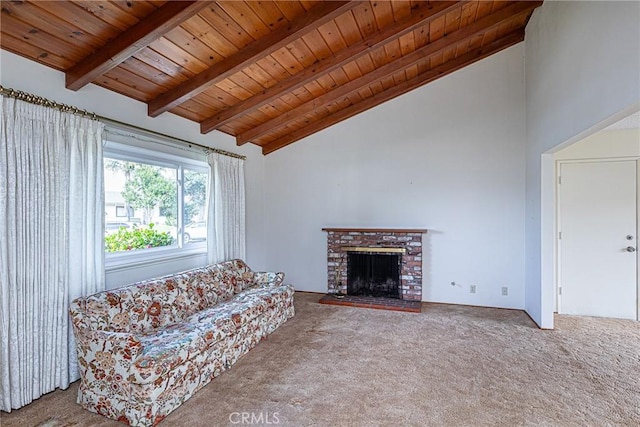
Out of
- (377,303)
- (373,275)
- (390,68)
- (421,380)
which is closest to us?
(421,380)

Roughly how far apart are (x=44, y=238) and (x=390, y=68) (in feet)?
12.4

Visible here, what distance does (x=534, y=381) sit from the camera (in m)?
2.43

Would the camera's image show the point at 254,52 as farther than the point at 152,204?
No

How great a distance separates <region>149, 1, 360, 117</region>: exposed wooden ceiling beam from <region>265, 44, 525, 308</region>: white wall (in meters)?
2.43

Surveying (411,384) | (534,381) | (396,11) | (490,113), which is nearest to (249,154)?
(396,11)

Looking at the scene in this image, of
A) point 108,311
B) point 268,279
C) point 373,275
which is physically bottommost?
point 373,275

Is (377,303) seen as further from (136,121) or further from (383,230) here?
(136,121)

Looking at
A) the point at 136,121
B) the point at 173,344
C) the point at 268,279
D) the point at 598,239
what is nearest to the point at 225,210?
the point at 268,279

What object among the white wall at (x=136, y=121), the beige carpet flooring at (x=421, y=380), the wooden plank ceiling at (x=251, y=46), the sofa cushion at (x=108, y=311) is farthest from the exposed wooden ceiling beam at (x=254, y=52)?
the beige carpet flooring at (x=421, y=380)

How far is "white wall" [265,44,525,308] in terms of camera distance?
13.9 feet

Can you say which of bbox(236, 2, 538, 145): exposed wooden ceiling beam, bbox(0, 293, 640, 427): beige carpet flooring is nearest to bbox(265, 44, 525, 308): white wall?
bbox(236, 2, 538, 145): exposed wooden ceiling beam

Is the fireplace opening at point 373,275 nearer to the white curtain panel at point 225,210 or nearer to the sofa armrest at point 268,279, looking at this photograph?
the sofa armrest at point 268,279

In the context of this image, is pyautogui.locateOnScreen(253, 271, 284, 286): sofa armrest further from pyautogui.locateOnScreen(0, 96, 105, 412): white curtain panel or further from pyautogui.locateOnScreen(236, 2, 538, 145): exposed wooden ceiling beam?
pyautogui.locateOnScreen(236, 2, 538, 145): exposed wooden ceiling beam

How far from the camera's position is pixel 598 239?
151 inches
